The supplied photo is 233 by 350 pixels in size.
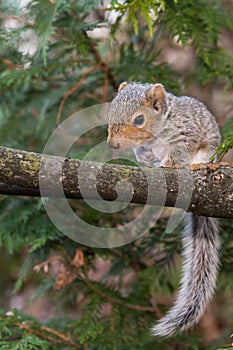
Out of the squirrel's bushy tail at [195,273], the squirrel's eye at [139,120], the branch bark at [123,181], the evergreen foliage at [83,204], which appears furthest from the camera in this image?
the evergreen foliage at [83,204]

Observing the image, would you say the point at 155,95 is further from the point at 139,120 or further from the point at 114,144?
the point at 114,144

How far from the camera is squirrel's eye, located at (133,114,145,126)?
1.99m

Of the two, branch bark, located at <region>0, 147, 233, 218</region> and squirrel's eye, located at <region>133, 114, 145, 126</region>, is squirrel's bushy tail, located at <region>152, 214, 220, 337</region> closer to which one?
squirrel's eye, located at <region>133, 114, 145, 126</region>

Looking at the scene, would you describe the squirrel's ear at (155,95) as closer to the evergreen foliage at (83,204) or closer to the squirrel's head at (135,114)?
the squirrel's head at (135,114)

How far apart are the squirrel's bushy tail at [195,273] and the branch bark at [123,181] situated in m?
0.46

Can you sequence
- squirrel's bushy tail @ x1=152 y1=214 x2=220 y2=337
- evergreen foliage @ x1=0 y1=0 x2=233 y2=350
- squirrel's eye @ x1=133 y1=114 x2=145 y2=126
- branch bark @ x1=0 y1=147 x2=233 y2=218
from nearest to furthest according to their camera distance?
branch bark @ x1=0 y1=147 x2=233 y2=218, squirrel's bushy tail @ x1=152 y1=214 x2=220 y2=337, squirrel's eye @ x1=133 y1=114 x2=145 y2=126, evergreen foliage @ x1=0 y1=0 x2=233 y2=350

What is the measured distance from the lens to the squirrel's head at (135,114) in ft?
6.31

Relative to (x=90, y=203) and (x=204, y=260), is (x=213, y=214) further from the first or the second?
(x=90, y=203)

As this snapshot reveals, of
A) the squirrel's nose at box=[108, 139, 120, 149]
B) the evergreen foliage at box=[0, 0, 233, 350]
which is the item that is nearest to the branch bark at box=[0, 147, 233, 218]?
the squirrel's nose at box=[108, 139, 120, 149]

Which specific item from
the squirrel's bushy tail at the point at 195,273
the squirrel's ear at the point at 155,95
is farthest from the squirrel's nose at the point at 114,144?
the squirrel's bushy tail at the point at 195,273

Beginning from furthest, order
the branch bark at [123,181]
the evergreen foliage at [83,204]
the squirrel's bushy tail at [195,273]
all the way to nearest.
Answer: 1. the evergreen foliage at [83,204]
2. the squirrel's bushy tail at [195,273]
3. the branch bark at [123,181]

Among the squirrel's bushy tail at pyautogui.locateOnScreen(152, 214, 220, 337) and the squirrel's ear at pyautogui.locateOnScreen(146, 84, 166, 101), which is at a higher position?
the squirrel's ear at pyautogui.locateOnScreen(146, 84, 166, 101)

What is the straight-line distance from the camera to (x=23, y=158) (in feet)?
4.85

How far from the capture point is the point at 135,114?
2.01 metres
